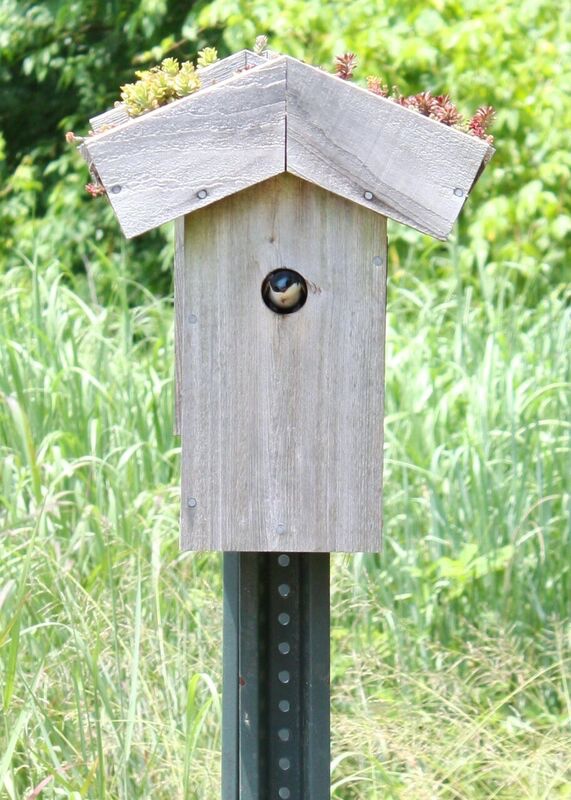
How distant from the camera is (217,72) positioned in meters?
2.37

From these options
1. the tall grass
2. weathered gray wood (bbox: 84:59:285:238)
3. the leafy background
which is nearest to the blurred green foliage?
the leafy background

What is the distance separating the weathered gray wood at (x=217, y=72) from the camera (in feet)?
7.18

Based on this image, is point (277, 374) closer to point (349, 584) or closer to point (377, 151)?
point (377, 151)

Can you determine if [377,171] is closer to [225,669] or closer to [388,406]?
[225,669]

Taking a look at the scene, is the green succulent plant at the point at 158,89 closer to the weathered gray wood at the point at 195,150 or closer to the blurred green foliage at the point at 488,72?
the weathered gray wood at the point at 195,150

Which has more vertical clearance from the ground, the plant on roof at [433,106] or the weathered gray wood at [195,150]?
the plant on roof at [433,106]

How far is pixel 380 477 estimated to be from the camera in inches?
75.4

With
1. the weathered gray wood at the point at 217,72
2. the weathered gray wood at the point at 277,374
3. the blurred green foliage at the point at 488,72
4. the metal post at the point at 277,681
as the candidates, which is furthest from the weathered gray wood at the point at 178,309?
the blurred green foliage at the point at 488,72

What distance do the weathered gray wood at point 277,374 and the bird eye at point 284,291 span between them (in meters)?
0.01

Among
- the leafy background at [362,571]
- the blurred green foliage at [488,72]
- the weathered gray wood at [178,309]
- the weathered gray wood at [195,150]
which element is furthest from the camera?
the blurred green foliage at [488,72]

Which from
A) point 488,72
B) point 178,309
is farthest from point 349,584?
point 488,72

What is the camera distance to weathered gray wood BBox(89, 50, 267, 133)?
2.19 meters

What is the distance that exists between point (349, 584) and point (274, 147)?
5.35 feet

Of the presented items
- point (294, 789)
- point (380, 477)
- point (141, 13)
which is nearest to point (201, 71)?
point (380, 477)
